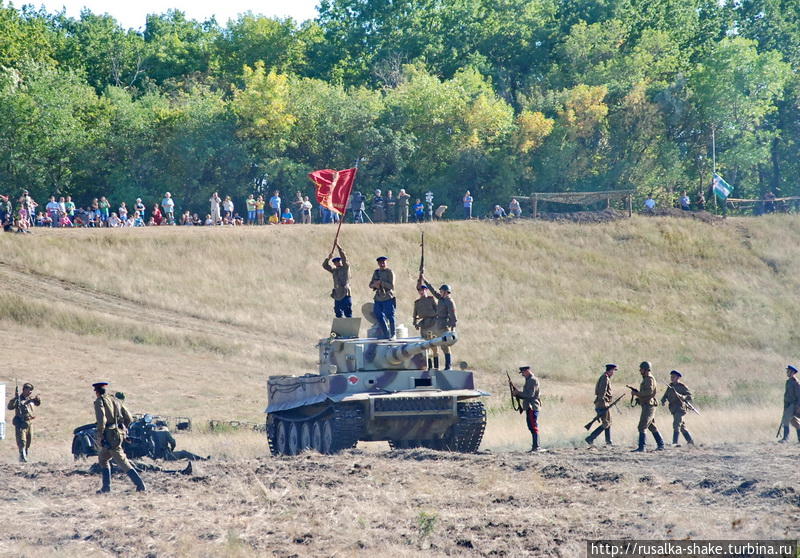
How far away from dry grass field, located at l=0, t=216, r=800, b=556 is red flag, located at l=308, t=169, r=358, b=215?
18.7 ft

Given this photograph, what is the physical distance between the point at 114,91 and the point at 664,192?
31.6 metres

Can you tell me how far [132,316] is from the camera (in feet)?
141

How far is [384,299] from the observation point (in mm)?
25500

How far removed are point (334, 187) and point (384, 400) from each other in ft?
22.6

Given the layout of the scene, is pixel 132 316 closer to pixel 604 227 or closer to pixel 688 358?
pixel 688 358

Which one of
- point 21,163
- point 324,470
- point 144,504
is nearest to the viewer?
point 144,504

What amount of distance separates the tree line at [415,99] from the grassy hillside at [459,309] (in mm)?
8461

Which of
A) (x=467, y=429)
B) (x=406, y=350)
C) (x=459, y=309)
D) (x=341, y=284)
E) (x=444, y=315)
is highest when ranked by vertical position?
(x=341, y=284)

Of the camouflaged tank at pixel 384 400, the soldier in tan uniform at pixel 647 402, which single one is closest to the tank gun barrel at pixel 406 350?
the camouflaged tank at pixel 384 400

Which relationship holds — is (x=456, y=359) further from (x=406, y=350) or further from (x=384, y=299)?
A: (x=406, y=350)

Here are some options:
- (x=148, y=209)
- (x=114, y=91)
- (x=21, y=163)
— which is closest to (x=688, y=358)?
(x=148, y=209)

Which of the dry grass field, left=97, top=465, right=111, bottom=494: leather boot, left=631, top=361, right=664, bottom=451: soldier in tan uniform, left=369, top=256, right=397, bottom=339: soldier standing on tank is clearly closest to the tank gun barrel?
left=369, top=256, right=397, bottom=339: soldier standing on tank

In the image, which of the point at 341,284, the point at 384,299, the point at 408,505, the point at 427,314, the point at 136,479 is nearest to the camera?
the point at 408,505

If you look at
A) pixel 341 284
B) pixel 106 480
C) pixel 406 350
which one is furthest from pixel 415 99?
pixel 106 480
